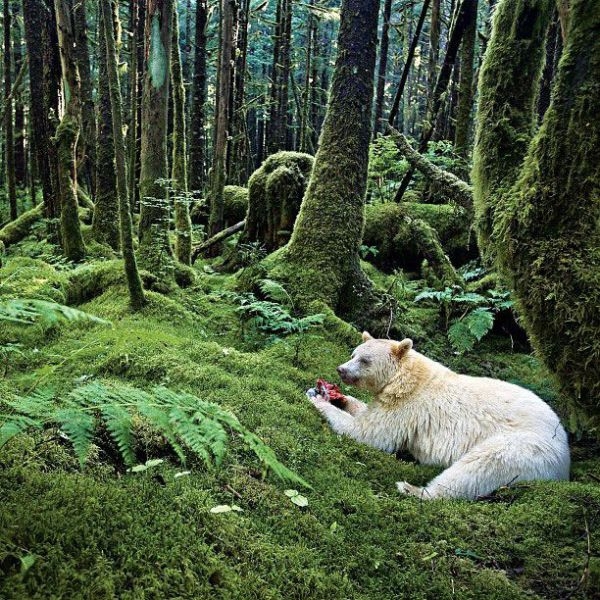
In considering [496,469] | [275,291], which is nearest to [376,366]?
[496,469]

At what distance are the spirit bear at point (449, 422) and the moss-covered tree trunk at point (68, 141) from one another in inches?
242

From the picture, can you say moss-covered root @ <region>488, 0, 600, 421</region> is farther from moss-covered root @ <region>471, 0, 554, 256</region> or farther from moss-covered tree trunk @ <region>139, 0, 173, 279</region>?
moss-covered tree trunk @ <region>139, 0, 173, 279</region>

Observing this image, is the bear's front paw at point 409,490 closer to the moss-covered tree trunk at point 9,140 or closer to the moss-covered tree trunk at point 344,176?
the moss-covered tree trunk at point 344,176

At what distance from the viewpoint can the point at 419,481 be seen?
14.5 ft

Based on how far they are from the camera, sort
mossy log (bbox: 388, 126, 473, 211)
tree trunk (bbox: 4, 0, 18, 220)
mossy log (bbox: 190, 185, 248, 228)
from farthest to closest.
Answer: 1. tree trunk (bbox: 4, 0, 18, 220)
2. mossy log (bbox: 190, 185, 248, 228)
3. mossy log (bbox: 388, 126, 473, 211)

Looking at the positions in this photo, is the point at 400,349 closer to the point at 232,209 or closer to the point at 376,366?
the point at 376,366

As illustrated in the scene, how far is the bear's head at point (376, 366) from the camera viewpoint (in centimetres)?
520

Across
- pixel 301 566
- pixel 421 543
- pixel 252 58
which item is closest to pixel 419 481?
pixel 421 543

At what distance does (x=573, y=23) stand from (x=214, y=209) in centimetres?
1090

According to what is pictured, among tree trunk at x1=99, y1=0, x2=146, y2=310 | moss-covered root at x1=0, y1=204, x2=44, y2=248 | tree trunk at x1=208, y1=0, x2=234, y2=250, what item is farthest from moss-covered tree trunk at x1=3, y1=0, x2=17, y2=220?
tree trunk at x1=99, y1=0, x2=146, y2=310

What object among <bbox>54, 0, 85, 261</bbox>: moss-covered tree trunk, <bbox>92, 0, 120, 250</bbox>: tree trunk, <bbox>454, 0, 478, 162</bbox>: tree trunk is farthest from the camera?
<bbox>454, 0, 478, 162</bbox>: tree trunk

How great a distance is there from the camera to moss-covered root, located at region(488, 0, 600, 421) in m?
3.06

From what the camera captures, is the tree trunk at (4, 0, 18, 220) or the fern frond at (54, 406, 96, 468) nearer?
the fern frond at (54, 406, 96, 468)

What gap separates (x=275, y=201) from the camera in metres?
10.1
